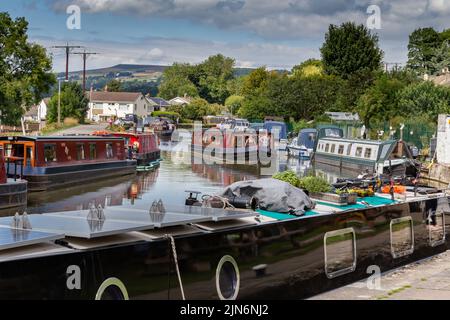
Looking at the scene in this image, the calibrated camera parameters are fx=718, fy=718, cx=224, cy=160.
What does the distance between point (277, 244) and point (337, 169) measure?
3291 centimetres

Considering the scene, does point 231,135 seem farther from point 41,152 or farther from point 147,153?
point 41,152

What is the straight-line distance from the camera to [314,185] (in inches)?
390

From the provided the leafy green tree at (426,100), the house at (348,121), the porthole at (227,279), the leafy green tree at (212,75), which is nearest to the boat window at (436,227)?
the porthole at (227,279)

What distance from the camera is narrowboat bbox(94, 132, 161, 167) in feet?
123

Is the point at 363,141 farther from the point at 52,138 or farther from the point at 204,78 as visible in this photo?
the point at 204,78

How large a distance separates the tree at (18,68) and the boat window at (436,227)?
38.6m

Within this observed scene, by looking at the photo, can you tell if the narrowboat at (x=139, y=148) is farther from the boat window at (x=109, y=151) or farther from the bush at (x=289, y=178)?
the bush at (x=289, y=178)

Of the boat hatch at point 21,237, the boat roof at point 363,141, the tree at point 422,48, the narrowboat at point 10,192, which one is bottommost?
the narrowboat at point 10,192

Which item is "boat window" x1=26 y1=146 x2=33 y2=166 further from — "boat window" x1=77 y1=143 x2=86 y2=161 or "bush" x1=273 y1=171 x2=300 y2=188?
"bush" x1=273 y1=171 x2=300 y2=188

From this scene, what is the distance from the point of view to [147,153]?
39.4 meters

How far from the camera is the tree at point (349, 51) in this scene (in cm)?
8344

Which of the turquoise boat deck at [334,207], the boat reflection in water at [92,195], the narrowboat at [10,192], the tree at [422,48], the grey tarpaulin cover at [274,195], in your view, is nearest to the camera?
the turquoise boat deck at [334,207]

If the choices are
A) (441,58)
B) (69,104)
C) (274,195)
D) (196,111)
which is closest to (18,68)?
(69,104)
